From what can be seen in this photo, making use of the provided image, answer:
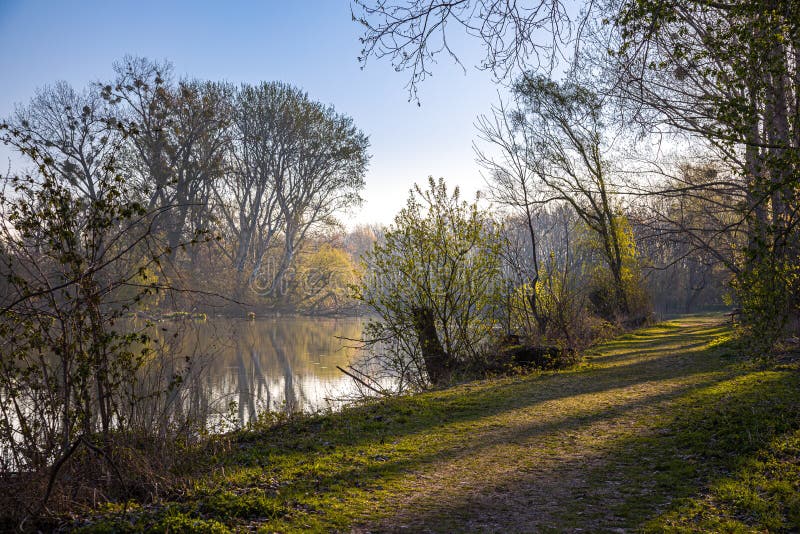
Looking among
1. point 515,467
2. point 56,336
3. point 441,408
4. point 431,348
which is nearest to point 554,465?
point 515,467

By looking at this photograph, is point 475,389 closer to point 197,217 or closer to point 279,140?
point 197,217

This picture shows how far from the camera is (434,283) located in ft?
36.1

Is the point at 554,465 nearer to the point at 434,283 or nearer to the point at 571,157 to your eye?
the point at 434,283

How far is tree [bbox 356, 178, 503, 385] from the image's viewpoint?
10.6 m

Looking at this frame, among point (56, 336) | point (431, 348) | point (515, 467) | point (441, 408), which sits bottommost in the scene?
point (515, 467)

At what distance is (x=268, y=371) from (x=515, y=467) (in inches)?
514

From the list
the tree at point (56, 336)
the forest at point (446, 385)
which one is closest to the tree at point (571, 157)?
the forest at point (446, 385)

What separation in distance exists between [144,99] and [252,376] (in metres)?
16.9

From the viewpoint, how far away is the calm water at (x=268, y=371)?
945 cm

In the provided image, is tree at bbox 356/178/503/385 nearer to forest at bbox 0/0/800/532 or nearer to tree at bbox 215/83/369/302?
forest at bbox 0/0/800/532

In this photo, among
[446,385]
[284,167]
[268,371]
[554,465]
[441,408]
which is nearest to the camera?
[554,465]

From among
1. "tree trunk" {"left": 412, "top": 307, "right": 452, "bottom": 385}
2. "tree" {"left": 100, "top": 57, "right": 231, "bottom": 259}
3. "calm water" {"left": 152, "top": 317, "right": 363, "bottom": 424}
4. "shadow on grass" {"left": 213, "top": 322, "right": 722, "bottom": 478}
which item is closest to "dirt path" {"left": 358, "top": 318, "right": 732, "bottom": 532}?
"shadow on grass" {"left": 213, "top": 322, "right": 722, "bottom": 478}

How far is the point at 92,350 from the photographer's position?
434 centimetres

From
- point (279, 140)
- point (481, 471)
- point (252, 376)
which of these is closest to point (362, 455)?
point (481, 471)
